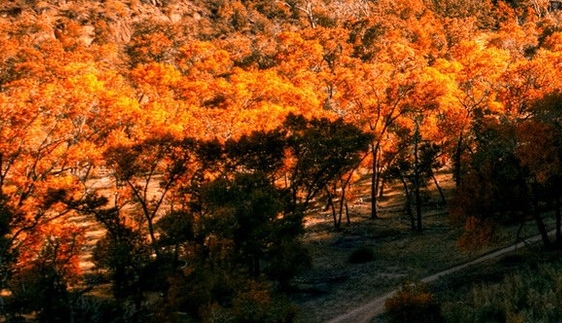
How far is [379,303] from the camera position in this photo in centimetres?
3131

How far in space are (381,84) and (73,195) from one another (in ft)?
110

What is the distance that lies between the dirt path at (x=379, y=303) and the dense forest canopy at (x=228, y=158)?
112 inches

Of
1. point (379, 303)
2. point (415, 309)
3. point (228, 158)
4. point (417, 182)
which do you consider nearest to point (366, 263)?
point (379, 303)

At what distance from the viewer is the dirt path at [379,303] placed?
29344 mm

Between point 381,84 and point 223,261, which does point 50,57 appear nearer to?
point 381,84

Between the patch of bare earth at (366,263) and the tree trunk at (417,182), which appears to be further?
the tree trunk at (417,182)

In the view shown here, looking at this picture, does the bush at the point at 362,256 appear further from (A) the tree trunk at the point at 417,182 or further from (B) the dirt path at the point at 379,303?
(A) the tree trunk at the point at 417,182

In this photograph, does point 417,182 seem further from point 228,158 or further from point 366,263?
point 228,158

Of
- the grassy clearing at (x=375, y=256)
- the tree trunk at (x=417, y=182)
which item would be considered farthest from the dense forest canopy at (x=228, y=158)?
the grassy clearing at (x=375, y=256)

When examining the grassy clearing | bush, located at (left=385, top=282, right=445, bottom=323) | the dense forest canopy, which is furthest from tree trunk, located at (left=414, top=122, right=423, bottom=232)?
Result: bush, located at (left=385, top=282, right=445, bottom=323)

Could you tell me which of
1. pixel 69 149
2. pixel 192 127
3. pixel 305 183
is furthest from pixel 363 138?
pixel 69 149

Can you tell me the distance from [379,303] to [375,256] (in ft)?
37.5

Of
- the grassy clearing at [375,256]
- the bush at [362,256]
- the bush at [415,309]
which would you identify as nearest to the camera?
the bush at [415,309]

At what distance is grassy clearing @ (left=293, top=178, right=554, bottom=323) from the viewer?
34250 mm
